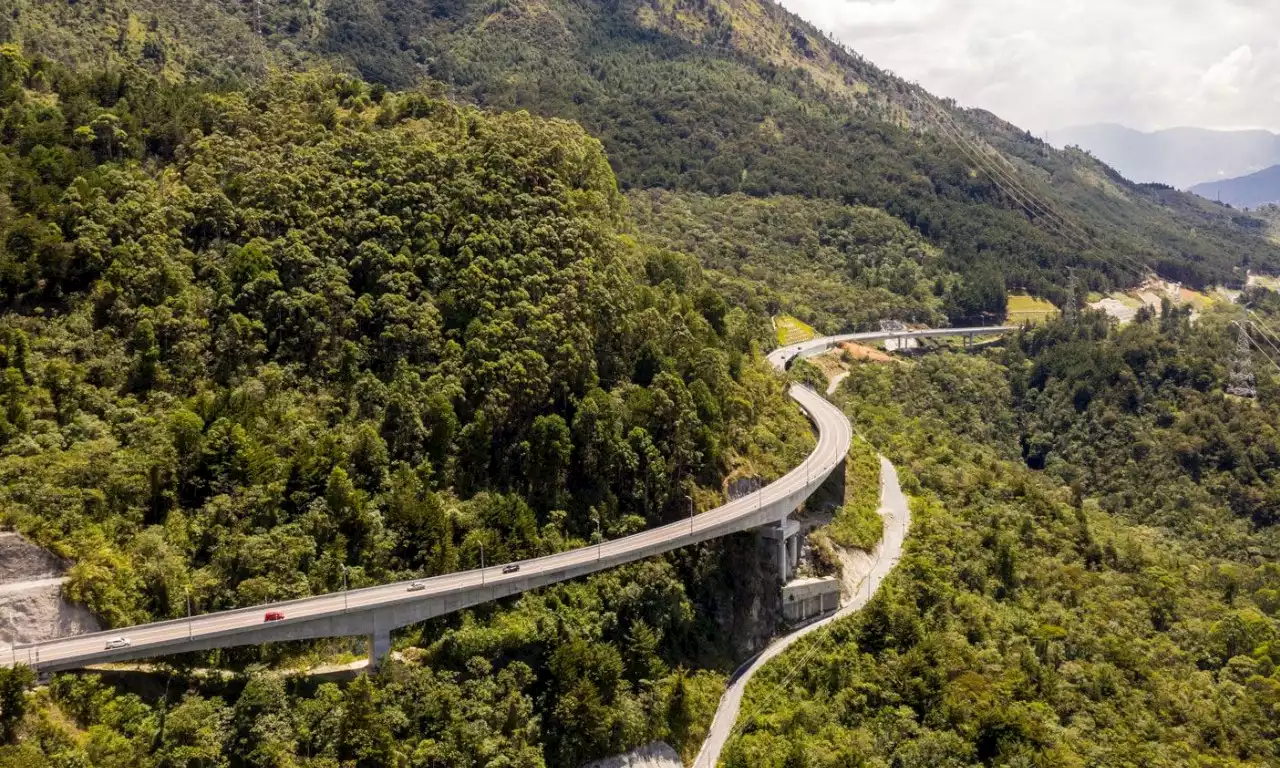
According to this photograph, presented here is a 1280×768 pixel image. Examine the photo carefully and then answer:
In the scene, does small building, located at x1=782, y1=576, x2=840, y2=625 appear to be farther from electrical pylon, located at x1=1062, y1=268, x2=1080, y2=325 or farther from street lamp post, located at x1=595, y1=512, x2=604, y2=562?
electrical pylon, located at x1=1062, y1=268, x2=1080, y2=325

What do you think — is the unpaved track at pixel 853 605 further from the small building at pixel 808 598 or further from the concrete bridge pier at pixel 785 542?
the concrete bridge pier at pixel 785 542

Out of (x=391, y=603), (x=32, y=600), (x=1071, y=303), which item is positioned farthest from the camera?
(x=1071, y=303)

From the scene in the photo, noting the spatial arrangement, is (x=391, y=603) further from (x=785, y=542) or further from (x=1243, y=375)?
(x=1243, y=375)

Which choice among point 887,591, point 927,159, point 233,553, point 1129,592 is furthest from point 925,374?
point 233,553

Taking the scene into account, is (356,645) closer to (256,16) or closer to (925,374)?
(925,374)

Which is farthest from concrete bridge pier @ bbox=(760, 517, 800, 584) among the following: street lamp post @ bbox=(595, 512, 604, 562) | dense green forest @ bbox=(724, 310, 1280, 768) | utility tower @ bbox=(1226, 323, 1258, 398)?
utility tower @ bbox=(1226, 323, 1258, 398)

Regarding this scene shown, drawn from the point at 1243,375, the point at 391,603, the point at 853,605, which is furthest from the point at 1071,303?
the point at 391,603

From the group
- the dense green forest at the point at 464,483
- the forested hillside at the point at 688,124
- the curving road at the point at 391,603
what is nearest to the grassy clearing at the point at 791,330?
the dense green forest at the point at 464,483
